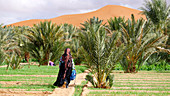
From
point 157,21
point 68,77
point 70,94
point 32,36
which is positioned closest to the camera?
point 70,94

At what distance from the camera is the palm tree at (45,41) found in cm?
1902

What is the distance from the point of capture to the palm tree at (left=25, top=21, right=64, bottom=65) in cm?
1902

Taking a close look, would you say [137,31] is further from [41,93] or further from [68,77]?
[41,93]

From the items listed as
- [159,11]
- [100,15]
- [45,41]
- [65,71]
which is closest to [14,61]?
[45,41]

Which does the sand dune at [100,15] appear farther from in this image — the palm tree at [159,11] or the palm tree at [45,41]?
the palm tree at [45,41]

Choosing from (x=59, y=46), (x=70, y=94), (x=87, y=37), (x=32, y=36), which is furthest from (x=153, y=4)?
(x=70, y=94)

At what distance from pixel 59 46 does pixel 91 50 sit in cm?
1149

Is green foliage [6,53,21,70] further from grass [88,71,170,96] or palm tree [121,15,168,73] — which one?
grass [88,71,170,96]

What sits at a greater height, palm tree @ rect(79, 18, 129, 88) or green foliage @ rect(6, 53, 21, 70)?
palm tree @ rect(79, 18, 129, 88)

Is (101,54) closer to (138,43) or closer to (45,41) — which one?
(138,43)

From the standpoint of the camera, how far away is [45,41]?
19109 millimetres

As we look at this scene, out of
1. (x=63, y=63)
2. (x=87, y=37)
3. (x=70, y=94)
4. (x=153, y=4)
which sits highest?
(x=153, y=4)

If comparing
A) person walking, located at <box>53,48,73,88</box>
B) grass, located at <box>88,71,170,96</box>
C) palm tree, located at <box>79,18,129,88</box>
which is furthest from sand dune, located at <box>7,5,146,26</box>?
person walking, located at <box>53,48,73,88</box>

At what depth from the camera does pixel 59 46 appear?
19516 millimetres
